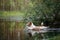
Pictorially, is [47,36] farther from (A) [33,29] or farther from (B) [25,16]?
(B) [25,16]

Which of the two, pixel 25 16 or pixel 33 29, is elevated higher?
pixel 25 16

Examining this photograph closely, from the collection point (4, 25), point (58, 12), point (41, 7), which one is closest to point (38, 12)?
point (41, 7)

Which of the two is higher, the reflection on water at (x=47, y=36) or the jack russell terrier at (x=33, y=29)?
the jack russell terrier at (x=33, y=29)

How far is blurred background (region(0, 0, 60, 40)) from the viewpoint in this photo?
2.82 metres

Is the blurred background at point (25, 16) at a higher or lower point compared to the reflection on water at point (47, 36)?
higher

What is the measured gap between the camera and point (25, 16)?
112 inches

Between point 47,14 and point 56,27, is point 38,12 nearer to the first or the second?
point 47,14

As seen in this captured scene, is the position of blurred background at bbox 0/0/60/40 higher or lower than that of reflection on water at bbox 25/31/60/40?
higher

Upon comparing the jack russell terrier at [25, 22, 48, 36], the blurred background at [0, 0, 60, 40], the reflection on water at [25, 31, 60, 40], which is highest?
the blurred background at [0, 0, 60, 40]

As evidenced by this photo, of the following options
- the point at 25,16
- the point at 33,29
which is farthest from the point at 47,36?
the point at 25,16

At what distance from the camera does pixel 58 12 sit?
2824 millimetres

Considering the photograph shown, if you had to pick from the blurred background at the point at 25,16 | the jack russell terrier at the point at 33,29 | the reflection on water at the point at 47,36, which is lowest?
the reflection on water at the point at 47,36

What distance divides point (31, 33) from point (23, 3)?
395 millimetres

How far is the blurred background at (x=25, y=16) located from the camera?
282 cm
